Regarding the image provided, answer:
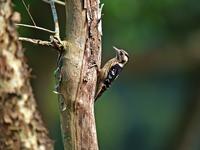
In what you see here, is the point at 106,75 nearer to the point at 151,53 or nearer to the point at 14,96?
the point at 14,96

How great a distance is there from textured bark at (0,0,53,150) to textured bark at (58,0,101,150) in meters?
1.71

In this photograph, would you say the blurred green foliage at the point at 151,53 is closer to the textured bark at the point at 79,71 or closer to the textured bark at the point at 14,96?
the textured bark at the point at 79,71

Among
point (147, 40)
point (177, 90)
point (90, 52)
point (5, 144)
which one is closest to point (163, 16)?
point (147, 40)

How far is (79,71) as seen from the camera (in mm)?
5301

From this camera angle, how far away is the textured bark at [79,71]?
527 cm

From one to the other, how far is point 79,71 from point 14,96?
1.85 m

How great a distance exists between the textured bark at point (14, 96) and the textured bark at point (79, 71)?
1.71 meters

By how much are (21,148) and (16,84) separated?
0.96 feet

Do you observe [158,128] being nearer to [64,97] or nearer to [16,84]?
[64,97]

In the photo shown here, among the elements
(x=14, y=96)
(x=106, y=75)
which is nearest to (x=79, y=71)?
(x=106, y=75)

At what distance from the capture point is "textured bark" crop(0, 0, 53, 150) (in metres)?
3.43

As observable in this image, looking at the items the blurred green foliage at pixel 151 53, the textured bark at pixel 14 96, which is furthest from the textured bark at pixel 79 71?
the blurred green foliage at pixel 151 53

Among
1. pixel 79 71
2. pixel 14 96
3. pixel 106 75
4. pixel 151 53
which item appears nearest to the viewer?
pixel 14 96

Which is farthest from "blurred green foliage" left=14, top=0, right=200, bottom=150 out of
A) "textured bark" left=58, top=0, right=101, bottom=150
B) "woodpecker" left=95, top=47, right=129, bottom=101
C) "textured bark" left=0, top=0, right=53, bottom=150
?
"textured bark" left=0, top=0, right=53, bottom=150
